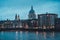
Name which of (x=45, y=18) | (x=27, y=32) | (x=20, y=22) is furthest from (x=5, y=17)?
(x=45, y=18)

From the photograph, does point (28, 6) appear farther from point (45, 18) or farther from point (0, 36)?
point (0, 36)

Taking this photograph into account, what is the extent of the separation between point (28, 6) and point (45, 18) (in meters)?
0.36

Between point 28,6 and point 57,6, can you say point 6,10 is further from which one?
point 57,6

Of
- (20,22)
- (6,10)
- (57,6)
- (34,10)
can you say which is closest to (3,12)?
(6,10)

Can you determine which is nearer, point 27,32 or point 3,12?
point 3,12

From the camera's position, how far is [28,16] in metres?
2.49

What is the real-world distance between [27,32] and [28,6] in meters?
0.49

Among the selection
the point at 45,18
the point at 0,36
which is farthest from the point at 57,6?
the point at 0,36

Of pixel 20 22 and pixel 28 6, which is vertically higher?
pixel 28 6

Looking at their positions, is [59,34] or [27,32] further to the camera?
[27,32]

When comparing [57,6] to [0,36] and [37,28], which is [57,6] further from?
[0,36]

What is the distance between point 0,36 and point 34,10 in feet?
2.34

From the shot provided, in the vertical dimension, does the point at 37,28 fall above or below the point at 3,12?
below

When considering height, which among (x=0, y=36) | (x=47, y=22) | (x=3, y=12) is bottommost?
(x=0, y=36)
